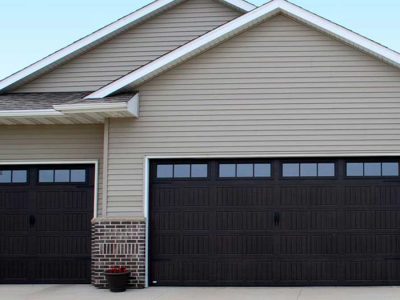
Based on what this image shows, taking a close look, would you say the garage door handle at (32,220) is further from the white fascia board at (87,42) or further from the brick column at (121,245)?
the white fascia board at (87,42)

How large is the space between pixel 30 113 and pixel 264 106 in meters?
4.79

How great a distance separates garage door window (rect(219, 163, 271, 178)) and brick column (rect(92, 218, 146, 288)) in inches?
76.8

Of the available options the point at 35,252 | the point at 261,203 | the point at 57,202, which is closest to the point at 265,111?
the point at 261,203

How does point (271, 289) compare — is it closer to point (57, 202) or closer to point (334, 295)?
point (334, 295)

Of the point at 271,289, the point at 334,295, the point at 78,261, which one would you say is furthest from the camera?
the point at 78,261

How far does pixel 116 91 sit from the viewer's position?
12.5 metres

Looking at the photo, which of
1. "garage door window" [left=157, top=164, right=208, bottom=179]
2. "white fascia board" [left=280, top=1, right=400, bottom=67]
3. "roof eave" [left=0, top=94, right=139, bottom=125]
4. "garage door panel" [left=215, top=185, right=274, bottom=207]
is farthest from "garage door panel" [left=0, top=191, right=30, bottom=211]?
"white fascia board" [left=280, top=1, right=400, bottom=67]

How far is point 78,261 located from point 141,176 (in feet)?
8.10

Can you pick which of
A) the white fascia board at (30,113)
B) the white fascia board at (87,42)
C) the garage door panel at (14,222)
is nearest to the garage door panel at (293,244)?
the white fascia board at (30,113)

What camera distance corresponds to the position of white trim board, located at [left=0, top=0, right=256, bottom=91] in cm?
1428

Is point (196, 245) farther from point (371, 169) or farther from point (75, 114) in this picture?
point (371, 169)

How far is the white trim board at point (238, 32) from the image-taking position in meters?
11.9

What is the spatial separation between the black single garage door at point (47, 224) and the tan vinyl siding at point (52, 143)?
26 cm

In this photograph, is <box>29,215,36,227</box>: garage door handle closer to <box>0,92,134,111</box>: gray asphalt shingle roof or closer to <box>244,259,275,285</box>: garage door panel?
<box>0,92,134,111</box>: gray asphalt shingle roof
